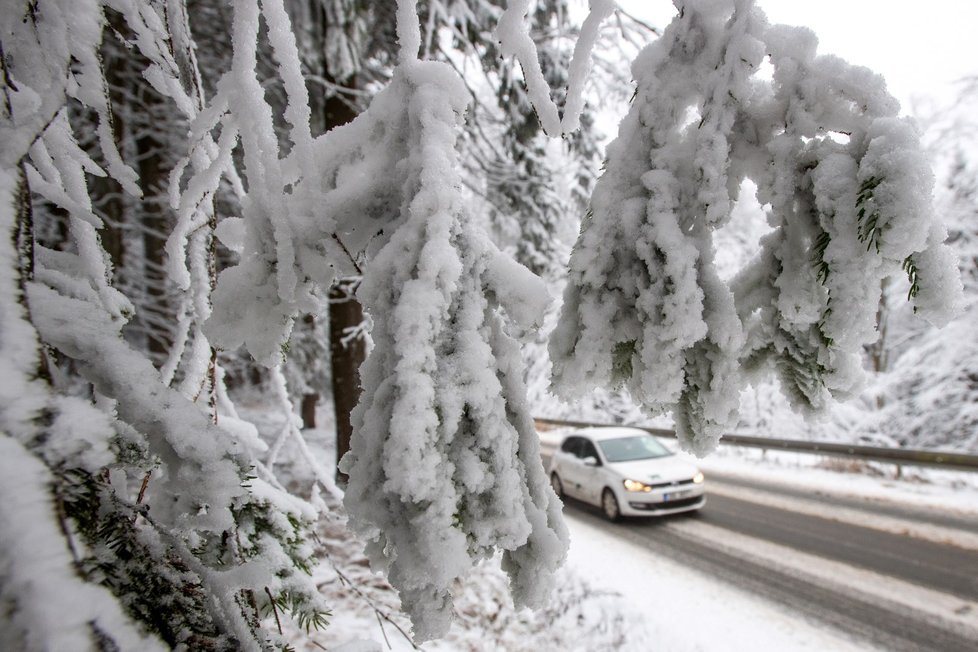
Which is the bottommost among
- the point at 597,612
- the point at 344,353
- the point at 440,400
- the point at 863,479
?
the point at 597,612

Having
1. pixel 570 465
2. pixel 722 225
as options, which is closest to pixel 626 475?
pixel 570 465

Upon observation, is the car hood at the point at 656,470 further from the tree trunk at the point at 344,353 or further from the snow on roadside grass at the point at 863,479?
the tree trunk at the point at 344,353

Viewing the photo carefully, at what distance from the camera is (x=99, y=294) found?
144 cm

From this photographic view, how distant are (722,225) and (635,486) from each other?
8455 millimetres

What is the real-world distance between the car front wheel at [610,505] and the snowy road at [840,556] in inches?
8.8

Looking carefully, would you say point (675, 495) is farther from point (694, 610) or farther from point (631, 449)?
point (694, 610)

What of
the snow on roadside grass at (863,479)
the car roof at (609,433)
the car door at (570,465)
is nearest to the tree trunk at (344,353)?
the car door at (570,465)

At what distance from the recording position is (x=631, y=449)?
1009 centimetres

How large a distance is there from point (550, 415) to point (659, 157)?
25.0 m

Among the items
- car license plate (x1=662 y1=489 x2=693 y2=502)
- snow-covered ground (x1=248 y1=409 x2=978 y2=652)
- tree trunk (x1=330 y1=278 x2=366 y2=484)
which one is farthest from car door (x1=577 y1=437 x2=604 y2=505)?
tree trunk (x1=330 y1=278 x2=366 y2=484)

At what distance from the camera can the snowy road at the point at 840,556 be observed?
5.32 meters

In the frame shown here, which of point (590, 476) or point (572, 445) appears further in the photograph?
point (572, 445)

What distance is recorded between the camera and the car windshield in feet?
32.3

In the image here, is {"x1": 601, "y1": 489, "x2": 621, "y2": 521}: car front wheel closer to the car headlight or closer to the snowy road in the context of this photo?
the snowy road
